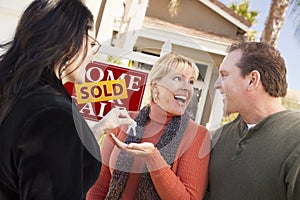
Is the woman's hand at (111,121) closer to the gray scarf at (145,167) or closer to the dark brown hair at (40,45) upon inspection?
the gray scarf at (145,167)

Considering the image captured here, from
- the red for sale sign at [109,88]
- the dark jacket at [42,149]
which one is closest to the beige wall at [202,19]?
the red for sale sign at [109,88]

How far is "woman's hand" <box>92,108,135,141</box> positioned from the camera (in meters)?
1.44

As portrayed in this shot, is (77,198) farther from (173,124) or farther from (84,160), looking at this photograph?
→ (173,124)

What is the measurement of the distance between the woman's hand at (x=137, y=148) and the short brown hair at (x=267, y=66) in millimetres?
598

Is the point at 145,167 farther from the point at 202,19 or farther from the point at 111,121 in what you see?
the point at 202,19

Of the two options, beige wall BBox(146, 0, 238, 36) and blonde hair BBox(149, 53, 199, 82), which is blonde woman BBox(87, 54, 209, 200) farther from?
beige wall BBox(146, 0, 238, 36)

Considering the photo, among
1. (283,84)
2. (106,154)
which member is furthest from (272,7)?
(106,154)

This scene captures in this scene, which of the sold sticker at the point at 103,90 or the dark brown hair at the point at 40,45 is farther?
the sold sticker at the point at 103,90

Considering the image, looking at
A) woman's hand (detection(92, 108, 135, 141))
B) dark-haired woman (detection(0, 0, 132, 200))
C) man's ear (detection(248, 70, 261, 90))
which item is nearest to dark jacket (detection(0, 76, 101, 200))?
dark-haired woman (detection(0, 0, 132, 200))

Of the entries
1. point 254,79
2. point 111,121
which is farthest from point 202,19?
point 111,121

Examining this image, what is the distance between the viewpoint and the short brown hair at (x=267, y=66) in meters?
1.72

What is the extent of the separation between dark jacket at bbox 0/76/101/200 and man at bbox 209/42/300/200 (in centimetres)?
73

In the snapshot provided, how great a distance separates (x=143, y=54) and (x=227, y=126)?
609 mm

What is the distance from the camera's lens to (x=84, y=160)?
1.20 meters
